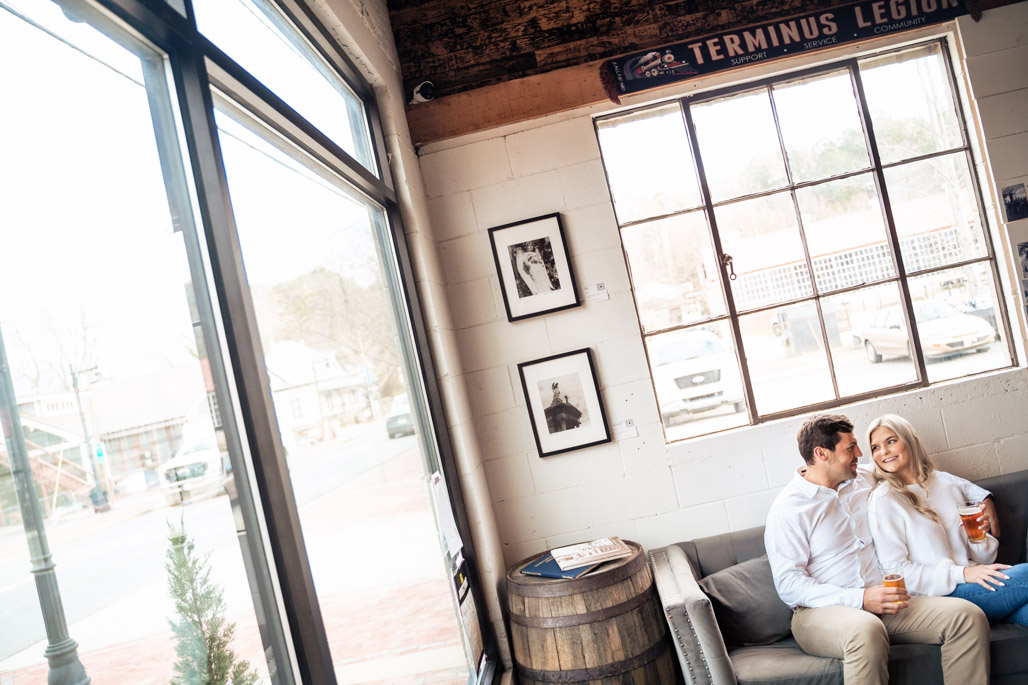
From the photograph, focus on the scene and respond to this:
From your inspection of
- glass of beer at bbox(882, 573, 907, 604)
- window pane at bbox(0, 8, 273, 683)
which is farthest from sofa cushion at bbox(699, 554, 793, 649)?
window pane at bbox(0, 8, 273, 683)

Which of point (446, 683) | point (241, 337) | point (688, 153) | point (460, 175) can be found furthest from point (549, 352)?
point (241, 337)

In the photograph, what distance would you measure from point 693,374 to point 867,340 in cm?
83

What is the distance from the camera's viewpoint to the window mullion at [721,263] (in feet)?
10.9

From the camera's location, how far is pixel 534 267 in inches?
130

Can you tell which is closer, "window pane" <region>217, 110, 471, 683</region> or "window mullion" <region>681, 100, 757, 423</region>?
"window pane" <region>217, 110, 471, 683</region>

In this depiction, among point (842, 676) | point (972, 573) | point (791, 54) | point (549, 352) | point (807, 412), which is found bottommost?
point (842, 676)

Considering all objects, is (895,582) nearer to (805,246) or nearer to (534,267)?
(805,246)

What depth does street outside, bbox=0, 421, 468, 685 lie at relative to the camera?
2.84 feet

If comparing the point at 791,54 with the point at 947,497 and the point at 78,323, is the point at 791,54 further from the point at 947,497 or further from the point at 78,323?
the point at 78,323

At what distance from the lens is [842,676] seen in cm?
235

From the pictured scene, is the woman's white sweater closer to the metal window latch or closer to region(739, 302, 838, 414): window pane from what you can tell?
region(739, 302, 838, 414): window pane

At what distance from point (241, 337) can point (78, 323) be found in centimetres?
42

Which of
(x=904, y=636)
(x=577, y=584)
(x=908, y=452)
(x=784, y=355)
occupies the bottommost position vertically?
(x=904, y=636)

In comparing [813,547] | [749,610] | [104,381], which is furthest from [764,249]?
[104,381]
